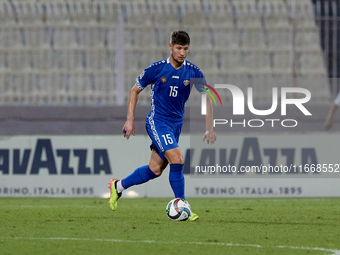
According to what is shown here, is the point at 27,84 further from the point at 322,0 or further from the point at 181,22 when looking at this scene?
the point at 322,0

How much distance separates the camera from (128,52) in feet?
35.0

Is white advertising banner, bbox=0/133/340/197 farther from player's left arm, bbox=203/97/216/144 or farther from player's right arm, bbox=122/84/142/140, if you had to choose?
player's right arm, bbox=122/84/142/140

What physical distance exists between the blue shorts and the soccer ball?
516mm

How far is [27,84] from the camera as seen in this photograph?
34.7 ft

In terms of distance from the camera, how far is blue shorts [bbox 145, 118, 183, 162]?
6.02 metres

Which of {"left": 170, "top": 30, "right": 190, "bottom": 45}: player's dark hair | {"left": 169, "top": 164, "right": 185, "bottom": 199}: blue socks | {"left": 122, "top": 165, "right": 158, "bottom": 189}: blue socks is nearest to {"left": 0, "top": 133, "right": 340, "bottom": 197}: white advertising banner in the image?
{"left": 122, "top": 165, "right": 158, "bottom": 189}: blue socks

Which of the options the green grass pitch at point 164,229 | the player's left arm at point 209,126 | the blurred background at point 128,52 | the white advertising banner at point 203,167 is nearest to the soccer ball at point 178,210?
the green grass pitch at point 164,229

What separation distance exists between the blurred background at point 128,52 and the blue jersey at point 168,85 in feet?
12.8

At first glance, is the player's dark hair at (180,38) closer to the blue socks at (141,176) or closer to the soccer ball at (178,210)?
the blue socks at (141,176)

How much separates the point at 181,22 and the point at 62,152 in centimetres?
298

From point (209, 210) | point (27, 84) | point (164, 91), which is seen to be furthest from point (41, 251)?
point (27, 84)

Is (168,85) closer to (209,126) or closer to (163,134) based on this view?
(163,134)

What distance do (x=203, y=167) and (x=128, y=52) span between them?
2473mm

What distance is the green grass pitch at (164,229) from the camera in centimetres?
428
